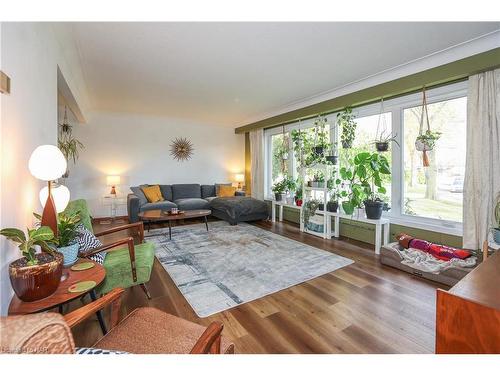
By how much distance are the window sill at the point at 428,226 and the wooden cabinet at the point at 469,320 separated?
7.59 ft

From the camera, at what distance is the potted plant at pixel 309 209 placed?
4422mm

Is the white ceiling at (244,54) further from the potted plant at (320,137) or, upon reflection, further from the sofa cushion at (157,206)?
the sofa cushion at (157,206)

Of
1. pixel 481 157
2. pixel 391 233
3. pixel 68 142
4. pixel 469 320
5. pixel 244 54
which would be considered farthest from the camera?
pixel 68 142

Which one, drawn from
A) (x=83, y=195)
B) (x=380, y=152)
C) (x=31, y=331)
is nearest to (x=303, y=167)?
(x=380, y=152)

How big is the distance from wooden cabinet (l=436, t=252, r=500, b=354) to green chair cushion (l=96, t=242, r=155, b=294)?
1.99 meters

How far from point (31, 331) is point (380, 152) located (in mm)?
4099

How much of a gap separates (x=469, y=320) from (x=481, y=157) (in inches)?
95.7

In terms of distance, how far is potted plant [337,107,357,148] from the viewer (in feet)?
12.9

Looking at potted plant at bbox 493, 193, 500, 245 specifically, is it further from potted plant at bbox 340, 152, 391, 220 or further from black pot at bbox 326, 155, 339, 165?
black pot at bbox 326, 155, 339, 165

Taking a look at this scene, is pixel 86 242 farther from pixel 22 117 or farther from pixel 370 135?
pixel 370 135

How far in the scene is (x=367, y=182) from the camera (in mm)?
3711

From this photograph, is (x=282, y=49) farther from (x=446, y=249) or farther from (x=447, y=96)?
(x=446, y=249)

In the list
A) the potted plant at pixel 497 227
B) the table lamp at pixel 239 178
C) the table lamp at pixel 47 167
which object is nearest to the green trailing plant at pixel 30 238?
the table lamp at pixel 47 167

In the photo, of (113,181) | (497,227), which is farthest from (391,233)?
(113,181)
